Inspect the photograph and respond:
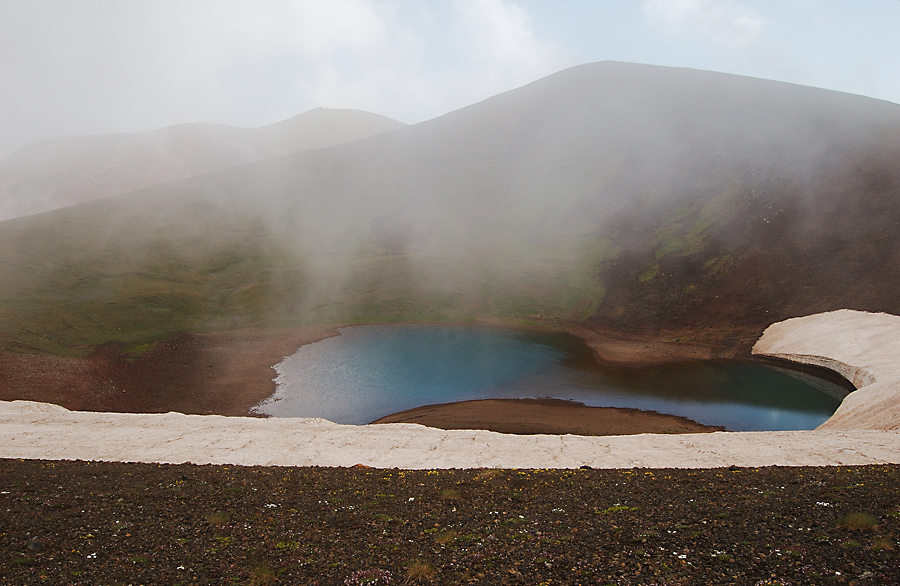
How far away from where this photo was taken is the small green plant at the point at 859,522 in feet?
33.3

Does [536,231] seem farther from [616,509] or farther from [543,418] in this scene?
[616,509]

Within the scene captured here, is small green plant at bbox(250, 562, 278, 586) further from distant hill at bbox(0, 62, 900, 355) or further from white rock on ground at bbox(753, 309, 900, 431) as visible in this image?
distant hill at bbox(0, 62, 900, 355)

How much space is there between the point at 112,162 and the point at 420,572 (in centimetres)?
19023

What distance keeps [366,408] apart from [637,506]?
90.9ft

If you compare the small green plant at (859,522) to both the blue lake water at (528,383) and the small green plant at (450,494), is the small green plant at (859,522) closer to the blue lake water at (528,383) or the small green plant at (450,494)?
the small green plant at (450,494)

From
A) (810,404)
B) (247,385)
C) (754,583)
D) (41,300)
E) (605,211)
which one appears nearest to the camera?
(754,583)

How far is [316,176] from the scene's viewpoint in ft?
375

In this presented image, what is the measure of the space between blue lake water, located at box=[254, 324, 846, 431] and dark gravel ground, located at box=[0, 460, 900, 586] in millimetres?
20827

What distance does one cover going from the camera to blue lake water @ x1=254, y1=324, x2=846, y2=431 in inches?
1455

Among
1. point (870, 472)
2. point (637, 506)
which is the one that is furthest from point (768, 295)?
point (637, 506)

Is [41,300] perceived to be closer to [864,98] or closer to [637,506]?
[637,506]

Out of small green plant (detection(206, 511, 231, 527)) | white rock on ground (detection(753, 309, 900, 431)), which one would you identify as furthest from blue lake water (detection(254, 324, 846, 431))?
small green plant (detection(206, 511, 231, 527))

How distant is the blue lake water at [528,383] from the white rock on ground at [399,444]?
726 centimetres

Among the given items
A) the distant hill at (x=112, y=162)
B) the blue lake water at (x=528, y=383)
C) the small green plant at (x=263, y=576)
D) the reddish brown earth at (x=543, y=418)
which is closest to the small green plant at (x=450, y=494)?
the small green plant at (x=263, y=576)
